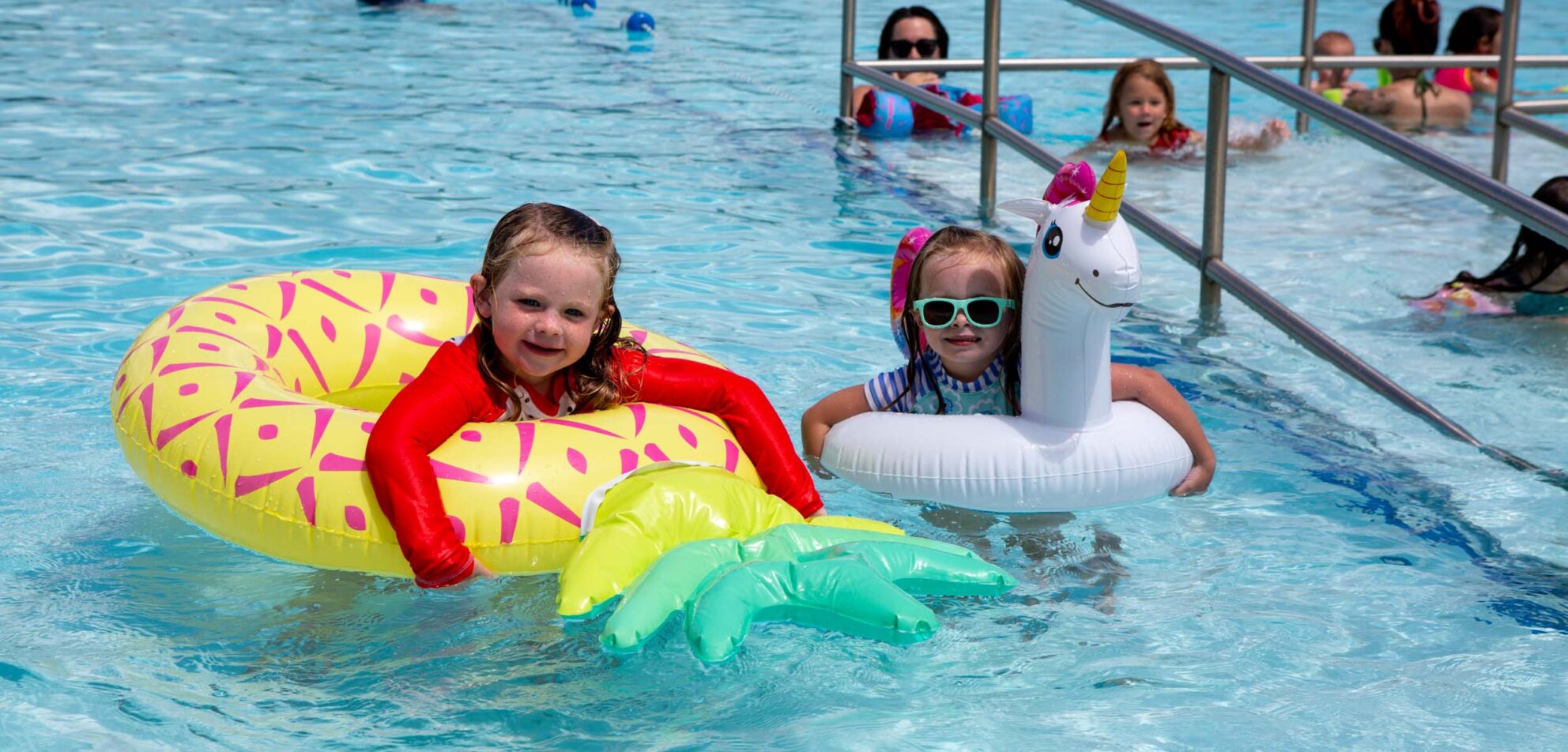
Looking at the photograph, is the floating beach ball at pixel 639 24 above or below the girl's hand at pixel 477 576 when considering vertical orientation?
above

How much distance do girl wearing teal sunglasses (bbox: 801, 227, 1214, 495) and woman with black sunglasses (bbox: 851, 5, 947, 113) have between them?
4900mm

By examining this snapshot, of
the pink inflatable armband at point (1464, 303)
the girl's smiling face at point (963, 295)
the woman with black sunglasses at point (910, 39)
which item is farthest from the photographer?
the woman with black sunglasses at point (910, 39)

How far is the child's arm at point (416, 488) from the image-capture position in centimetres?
283

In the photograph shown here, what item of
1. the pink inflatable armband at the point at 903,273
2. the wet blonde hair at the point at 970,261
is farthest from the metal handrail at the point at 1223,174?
the pink inflatable armband at the point at 903,273

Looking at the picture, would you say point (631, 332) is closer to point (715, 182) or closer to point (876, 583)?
point (876, 583)

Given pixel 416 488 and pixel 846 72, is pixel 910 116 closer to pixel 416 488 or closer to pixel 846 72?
pixel 846 72

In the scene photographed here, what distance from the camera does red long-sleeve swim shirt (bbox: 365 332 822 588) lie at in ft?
9.31

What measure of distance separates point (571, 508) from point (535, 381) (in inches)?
17.6

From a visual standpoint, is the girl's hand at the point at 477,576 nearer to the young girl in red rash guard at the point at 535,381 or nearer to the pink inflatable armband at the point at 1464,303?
the young girl in red rash guard at the point at 535,381

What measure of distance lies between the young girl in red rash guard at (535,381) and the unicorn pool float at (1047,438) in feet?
0.76

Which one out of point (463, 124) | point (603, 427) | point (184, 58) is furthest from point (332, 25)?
point (603, 427)

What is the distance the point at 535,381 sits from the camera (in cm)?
332

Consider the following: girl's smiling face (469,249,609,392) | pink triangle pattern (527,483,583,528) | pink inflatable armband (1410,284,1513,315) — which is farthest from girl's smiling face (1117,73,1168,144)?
pink triangle pattern (527,483,583,528)

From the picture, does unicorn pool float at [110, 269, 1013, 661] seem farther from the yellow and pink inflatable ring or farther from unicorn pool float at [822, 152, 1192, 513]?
unicorn pool float at [822, 152, 1192, 513]
